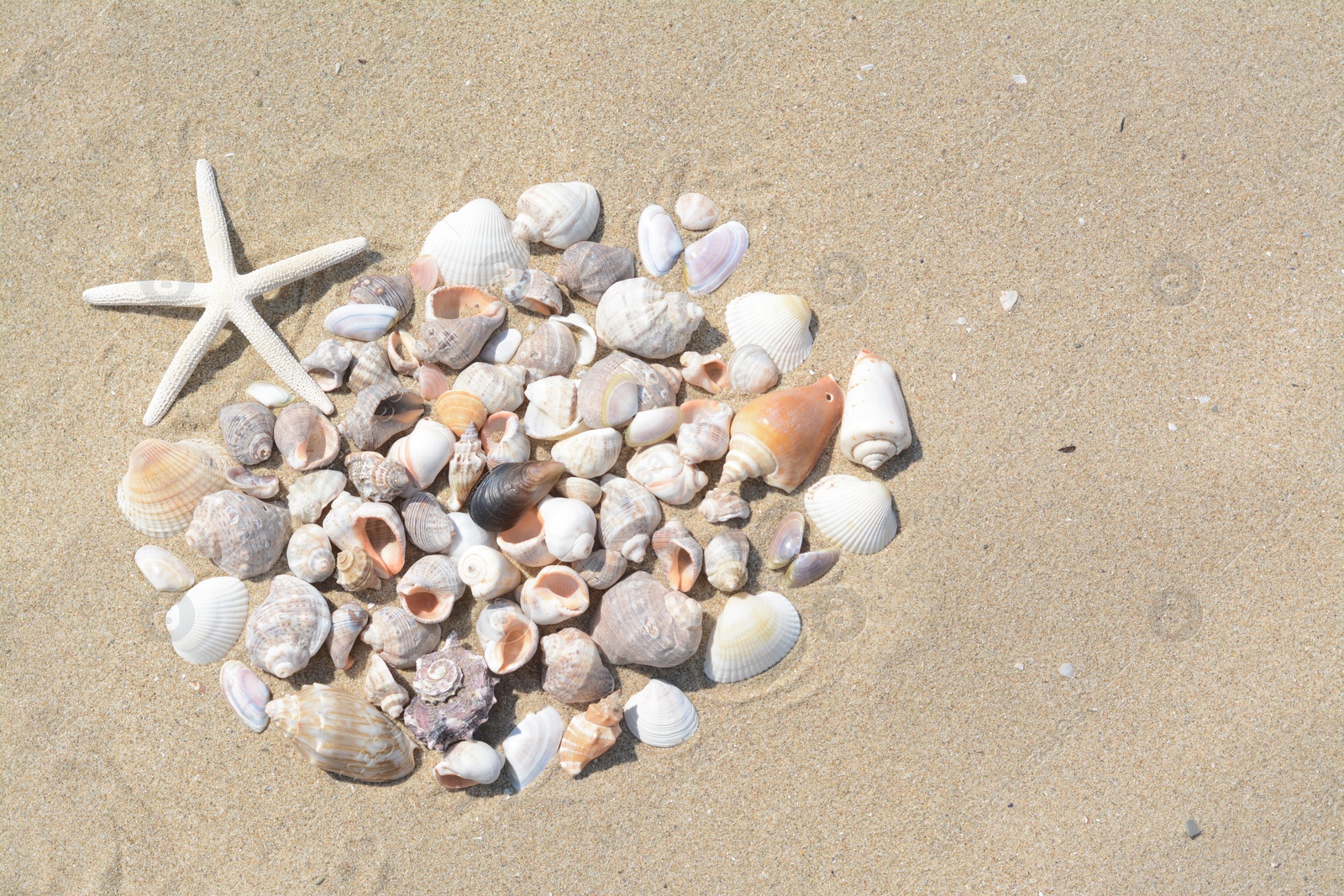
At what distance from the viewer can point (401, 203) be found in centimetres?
364

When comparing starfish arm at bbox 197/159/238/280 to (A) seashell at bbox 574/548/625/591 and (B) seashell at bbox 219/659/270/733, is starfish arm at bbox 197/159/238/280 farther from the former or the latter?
(A) seashell at bbox 574/548/625/591

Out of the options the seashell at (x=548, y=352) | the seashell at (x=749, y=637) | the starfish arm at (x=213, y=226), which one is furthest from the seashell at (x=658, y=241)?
the starfish arm at (x=213, y=226)

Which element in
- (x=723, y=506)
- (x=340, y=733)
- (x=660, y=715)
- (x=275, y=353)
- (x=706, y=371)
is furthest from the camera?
(x=706, y=371)

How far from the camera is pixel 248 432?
3.40m

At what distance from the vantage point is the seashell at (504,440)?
3359mm

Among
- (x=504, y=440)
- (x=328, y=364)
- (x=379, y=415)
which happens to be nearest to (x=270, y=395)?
(x=328, y=364)

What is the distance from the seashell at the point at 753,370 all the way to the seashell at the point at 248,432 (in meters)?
2.03

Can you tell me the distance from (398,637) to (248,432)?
1098 millimetres

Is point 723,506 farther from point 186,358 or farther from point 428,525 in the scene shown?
point 186,358

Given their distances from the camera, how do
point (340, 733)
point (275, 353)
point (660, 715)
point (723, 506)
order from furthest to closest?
1. point (275, 353)
2. point (723, 506)
3. point (660, 715)
4. point (340, 733)

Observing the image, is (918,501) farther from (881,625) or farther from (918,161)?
(918,161)

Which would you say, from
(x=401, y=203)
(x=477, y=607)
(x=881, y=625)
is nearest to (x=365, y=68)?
(x=401, y=203)

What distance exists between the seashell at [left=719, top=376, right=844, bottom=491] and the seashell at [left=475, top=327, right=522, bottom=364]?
41.0 inches

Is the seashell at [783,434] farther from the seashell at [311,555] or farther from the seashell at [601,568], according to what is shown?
the seashell at [311,555]
